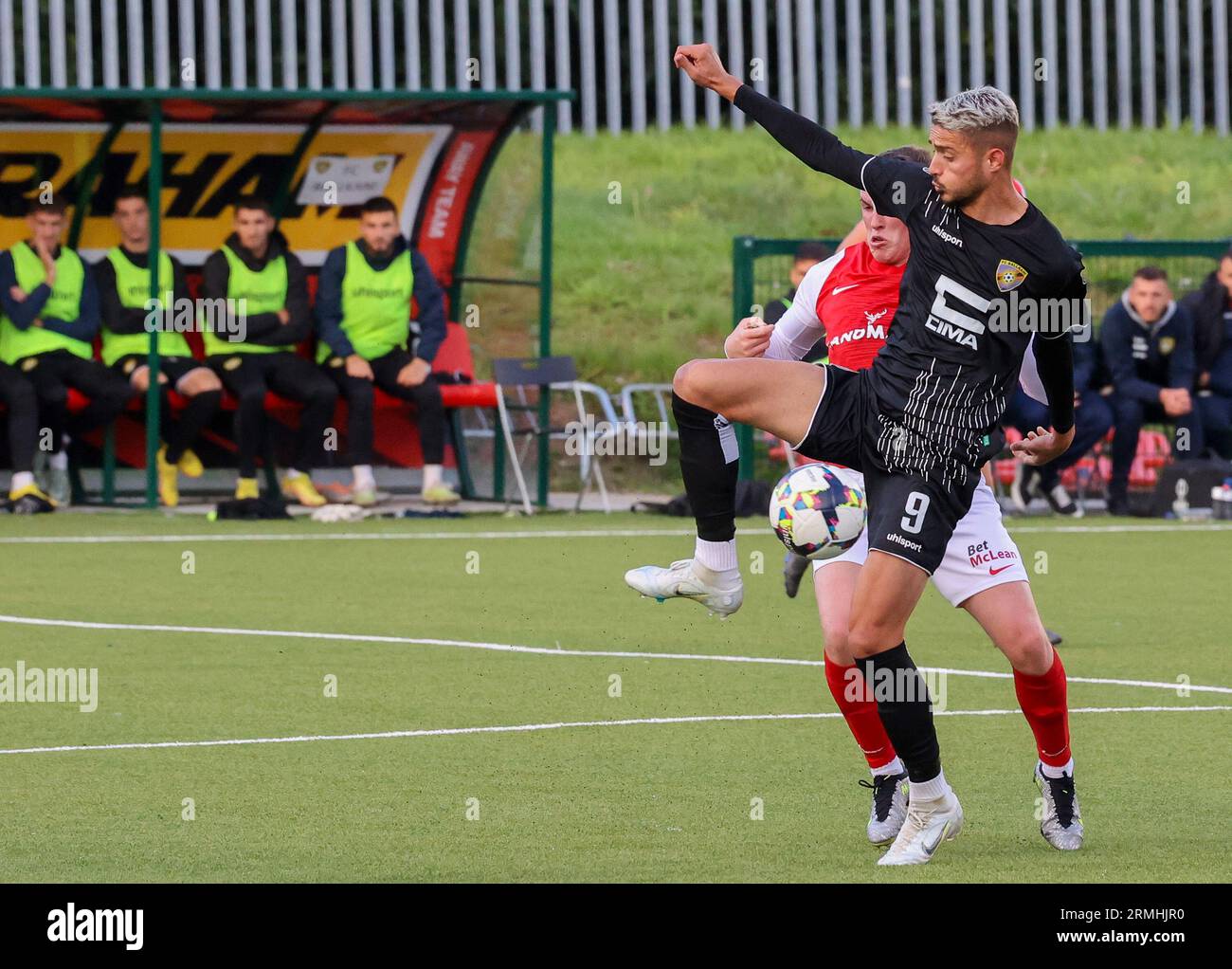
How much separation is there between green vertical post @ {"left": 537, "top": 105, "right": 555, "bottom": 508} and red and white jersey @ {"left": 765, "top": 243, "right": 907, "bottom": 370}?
10.8 metres

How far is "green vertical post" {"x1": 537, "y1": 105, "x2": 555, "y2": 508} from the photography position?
18.6 meters

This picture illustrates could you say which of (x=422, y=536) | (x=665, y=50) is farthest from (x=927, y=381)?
(x=665, y=50)

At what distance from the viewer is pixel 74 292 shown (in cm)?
1756

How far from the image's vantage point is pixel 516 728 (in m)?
9.09

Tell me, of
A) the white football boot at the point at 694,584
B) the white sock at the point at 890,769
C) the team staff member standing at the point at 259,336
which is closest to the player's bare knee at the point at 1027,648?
the white sock at the point at 890,769

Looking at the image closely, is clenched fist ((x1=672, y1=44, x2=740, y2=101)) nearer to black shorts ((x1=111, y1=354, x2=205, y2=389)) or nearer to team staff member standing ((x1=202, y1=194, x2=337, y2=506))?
team staff member standing ((x1=202, y1=194, x2=337, y2=506))

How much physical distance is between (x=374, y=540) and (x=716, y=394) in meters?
9.62

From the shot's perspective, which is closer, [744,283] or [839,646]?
[839,646]

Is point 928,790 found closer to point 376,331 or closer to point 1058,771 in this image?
point 1058,771

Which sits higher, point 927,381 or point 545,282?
point 545,282

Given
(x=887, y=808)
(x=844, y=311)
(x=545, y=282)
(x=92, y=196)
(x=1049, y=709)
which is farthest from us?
(x=545, y=282)

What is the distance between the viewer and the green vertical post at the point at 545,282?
18562 millimetres

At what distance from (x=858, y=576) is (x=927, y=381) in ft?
2.76

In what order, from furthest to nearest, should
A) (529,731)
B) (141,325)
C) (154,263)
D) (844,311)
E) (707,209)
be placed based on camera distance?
(707,209), (141,325), (154,263), (529,731), (844,311)
